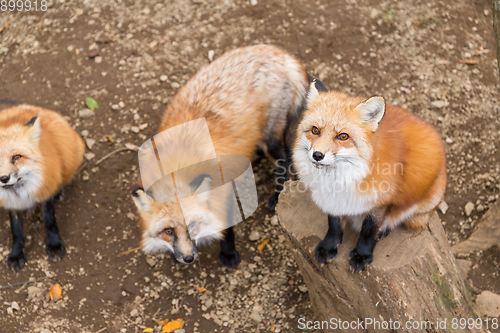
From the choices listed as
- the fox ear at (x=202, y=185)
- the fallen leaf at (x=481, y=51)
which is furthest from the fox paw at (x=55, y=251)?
the fallen leaf at (x=481, y=51)

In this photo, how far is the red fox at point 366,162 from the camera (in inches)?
108

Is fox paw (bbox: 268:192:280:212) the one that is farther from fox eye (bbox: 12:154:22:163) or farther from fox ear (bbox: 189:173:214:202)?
fox eye (bbox: 12:154:22:163)

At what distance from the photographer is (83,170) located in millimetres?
5531

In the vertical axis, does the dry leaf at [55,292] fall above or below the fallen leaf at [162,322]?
above

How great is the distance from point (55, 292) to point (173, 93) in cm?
311

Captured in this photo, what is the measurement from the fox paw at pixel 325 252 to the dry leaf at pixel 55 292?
3096 millimetres

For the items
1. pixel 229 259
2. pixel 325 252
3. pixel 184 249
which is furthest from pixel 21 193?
pixel 325 252

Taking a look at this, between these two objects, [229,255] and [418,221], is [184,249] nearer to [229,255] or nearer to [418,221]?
[229,255]

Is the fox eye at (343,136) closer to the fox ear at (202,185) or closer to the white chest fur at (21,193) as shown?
the fox ear at (202,185)

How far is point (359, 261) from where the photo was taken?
11.0ft

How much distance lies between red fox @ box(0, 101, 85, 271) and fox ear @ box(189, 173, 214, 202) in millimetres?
1892

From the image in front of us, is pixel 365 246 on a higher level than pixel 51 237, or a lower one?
higher

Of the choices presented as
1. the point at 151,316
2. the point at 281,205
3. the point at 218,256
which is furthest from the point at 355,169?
the point at 151,316

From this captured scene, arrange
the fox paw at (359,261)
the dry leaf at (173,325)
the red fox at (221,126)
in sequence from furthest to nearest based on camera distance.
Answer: the dry leaf at (173,325), the red fox at (221,126), the fox paw at (359,261)
